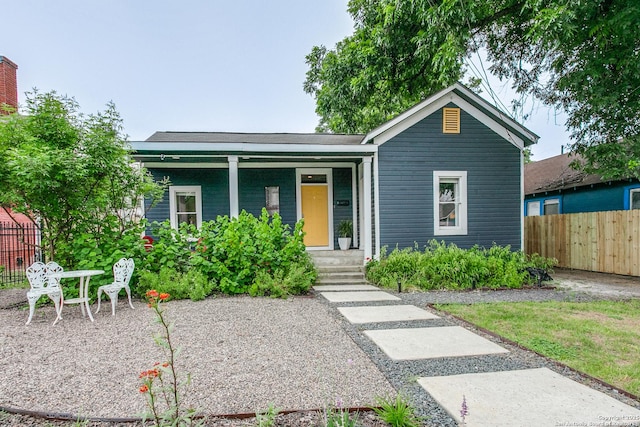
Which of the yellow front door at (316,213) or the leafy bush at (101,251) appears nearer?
the leafy bush at (101,251)

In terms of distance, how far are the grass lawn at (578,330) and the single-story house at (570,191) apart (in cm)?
569

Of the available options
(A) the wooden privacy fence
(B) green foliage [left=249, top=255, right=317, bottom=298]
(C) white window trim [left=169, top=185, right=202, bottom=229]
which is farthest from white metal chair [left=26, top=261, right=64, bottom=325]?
(A) the wooden privacy fence

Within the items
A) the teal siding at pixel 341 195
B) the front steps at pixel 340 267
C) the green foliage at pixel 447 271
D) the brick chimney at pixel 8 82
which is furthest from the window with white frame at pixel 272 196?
the brick chimney at pixel 8 82

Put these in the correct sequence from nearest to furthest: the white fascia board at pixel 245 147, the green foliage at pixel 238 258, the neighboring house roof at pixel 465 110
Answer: the green foliage at pixel 238 258, the white fascia board at pixel 245 147, the neighboring house roof at pixel 465 110

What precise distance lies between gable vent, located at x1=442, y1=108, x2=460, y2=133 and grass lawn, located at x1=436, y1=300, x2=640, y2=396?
453 centimetres

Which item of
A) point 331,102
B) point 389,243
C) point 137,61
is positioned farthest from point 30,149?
point 137,61

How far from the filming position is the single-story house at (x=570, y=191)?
34.8 feet

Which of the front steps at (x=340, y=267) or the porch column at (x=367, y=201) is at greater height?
the porch column at (x=367, y=201)

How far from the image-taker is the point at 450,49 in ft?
23.2

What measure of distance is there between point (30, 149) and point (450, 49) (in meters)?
7.62

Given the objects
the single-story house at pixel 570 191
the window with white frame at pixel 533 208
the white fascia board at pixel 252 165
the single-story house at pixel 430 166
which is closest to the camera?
the single-story house at pixel 430 166

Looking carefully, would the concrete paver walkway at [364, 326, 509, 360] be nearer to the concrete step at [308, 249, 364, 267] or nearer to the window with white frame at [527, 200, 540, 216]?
the concrete step at [308, 249, 364, 267]

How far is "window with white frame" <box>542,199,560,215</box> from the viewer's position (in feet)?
43.7

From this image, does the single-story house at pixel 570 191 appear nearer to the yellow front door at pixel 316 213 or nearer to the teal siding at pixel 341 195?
the teal siding at pixel 341 195
